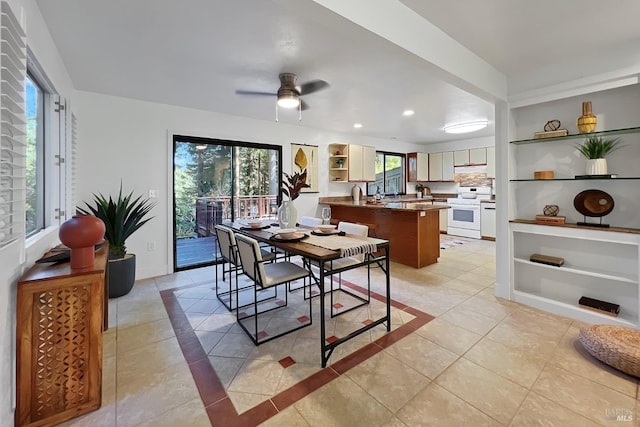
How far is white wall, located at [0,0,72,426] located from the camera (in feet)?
4.05

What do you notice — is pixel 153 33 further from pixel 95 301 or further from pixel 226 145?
pixel 226 145

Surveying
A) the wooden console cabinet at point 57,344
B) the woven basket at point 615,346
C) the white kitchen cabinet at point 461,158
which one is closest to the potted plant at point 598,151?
the woven basket at point 615,346

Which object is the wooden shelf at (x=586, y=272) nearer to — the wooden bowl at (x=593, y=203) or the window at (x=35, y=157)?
the wooden bowl at (x=593, y=203)

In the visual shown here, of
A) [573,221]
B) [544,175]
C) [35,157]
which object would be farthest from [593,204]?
[35,157]

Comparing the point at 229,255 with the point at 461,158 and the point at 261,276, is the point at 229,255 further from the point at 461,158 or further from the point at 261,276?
the point at 461,158

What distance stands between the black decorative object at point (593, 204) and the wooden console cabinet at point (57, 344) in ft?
12.2

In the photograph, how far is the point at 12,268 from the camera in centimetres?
134

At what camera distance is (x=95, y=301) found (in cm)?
154

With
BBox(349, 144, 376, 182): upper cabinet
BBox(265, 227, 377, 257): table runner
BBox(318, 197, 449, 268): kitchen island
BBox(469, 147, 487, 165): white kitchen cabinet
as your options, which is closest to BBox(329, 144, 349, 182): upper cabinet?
BBox(349, 144, 376, 182): upper cabinet

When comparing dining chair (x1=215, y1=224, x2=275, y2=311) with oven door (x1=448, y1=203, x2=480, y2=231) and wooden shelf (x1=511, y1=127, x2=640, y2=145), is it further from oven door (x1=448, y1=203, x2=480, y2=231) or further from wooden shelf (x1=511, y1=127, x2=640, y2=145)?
oven door (x1=448, y1=203, x2=480, y2=231)

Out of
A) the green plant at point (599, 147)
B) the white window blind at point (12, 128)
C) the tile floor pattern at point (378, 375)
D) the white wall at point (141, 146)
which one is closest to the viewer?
the white window blind at point (12, 128)

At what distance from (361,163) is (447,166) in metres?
2.55

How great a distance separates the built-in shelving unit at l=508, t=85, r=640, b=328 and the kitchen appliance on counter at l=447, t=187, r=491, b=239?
3.38 meters

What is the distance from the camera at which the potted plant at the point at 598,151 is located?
2.33 meters
